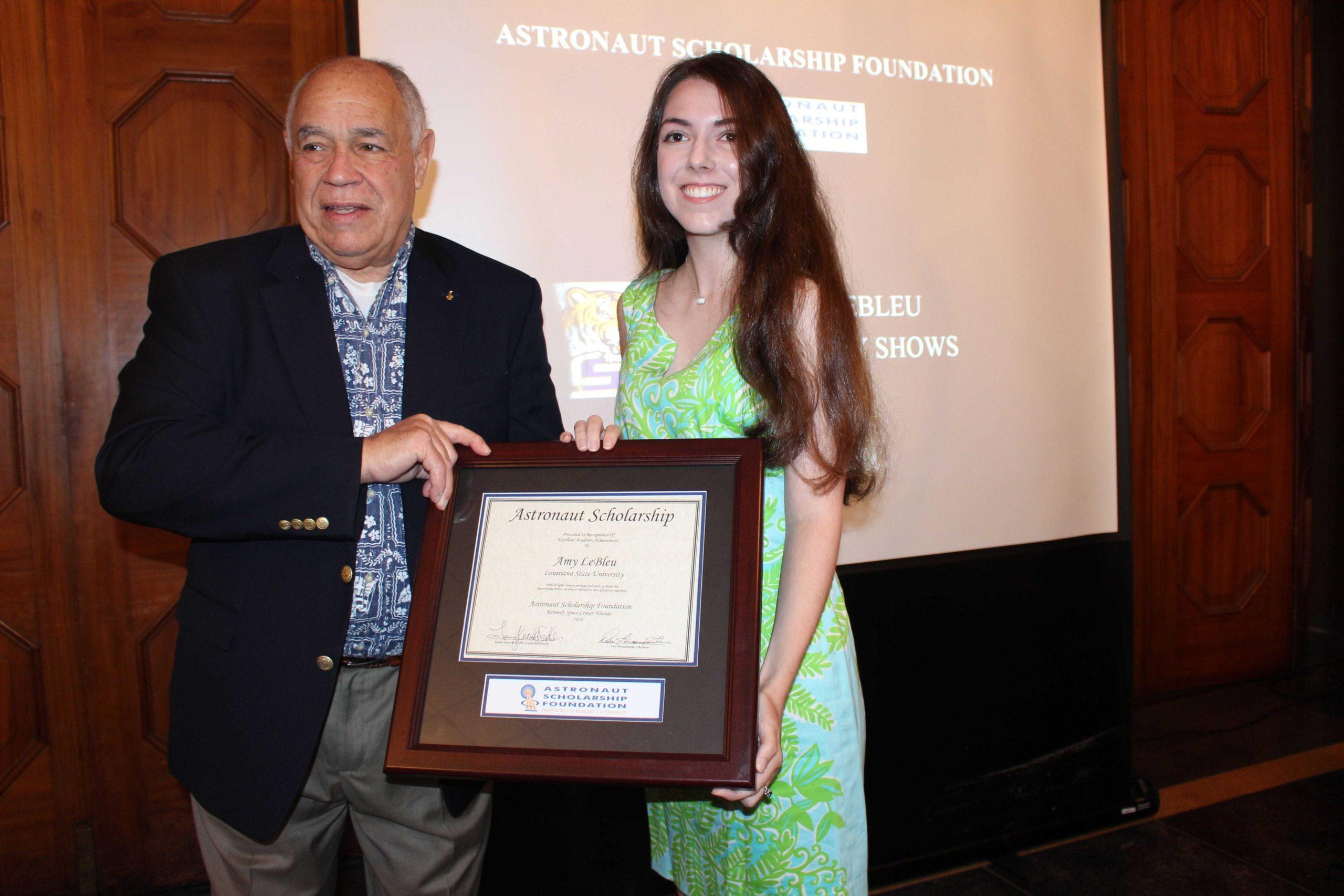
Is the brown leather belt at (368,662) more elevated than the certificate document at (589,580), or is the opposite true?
the certificate document at (589,580)

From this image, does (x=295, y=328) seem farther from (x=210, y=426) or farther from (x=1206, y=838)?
(x=1206, y=838)

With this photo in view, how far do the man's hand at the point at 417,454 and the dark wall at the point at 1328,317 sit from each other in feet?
15.1

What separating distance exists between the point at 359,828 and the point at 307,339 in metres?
0.89

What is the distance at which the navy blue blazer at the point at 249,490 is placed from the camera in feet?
4.20

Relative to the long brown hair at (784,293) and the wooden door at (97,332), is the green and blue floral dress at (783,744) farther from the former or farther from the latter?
the wooden door at (97,332)

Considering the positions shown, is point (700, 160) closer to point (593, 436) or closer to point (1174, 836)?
point (593, 436)

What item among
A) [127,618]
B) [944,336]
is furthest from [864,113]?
[127,618]

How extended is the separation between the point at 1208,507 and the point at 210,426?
4346mm

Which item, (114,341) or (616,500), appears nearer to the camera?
(616,500)

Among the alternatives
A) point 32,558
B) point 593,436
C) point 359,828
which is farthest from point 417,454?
point 32,558

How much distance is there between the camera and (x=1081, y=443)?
3.16 m

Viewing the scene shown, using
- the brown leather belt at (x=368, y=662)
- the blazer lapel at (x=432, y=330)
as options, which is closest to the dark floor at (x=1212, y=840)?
the brown leather belt at (x=368, y=662)

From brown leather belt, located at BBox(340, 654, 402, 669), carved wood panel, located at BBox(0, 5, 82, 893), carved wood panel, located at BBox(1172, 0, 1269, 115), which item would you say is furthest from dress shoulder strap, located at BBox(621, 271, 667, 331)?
carved wood panel, located at BBox(1172, 0, 1269, 115)


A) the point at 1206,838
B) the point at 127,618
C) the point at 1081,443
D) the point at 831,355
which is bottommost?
the point at 1206,838
